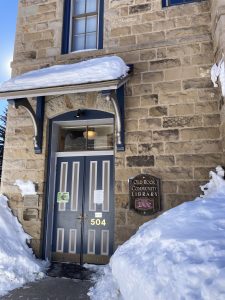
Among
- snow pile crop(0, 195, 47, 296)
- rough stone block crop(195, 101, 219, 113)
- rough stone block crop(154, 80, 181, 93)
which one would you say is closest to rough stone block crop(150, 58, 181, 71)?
rough stone block crop(154, 80, 181, 93)

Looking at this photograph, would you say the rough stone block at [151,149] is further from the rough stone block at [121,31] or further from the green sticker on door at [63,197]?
the rough stone block at [121,31]

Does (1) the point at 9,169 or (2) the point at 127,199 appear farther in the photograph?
(1) the point at 9,169

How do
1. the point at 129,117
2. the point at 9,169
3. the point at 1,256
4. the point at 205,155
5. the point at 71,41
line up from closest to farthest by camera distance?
the point at 1,256
the point at 205,155
the point at 129,117
the point at 9,169
the point at 71,41

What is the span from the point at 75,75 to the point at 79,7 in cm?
255

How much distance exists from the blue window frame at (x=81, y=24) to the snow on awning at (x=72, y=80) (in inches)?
45.6

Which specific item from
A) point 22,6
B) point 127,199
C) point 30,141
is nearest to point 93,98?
point 30,141

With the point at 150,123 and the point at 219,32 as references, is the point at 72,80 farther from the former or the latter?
the point at 219,32

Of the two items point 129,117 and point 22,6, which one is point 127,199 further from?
point 22,6

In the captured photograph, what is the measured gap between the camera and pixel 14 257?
460 centimetres

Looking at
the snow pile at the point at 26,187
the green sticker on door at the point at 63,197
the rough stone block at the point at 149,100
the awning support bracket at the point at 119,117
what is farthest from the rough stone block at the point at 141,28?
the snow pile at the point at 26,187

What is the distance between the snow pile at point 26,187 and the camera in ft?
18.1

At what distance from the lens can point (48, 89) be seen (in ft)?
16.0

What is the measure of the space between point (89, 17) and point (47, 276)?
5.43 m

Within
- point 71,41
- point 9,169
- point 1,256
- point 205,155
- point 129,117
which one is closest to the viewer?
point 1,256
